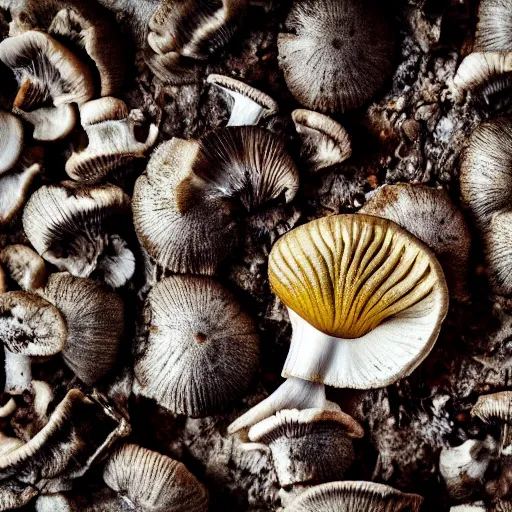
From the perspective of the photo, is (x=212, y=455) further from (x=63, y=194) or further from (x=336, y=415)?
(x=63, y=194)

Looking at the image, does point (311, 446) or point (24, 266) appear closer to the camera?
point (311, 446)

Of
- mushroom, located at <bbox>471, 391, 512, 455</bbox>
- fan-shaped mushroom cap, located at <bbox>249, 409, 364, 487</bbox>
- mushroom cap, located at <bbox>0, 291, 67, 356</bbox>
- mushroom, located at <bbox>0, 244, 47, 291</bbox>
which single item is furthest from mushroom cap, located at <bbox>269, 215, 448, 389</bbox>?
mushroom, located at <bbox>0, 244, 47, 291</bbox>

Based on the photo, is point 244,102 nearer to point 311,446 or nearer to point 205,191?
point 205,191

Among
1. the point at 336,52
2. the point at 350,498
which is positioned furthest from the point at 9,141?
the point at 350,498

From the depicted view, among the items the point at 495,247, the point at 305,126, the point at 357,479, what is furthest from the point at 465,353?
the point at 305,126

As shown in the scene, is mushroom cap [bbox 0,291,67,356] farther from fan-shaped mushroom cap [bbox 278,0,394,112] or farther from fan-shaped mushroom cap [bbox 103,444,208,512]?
fan-shaped mushroom cap [bbox 278,0,394,112]

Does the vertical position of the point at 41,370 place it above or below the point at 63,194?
below
